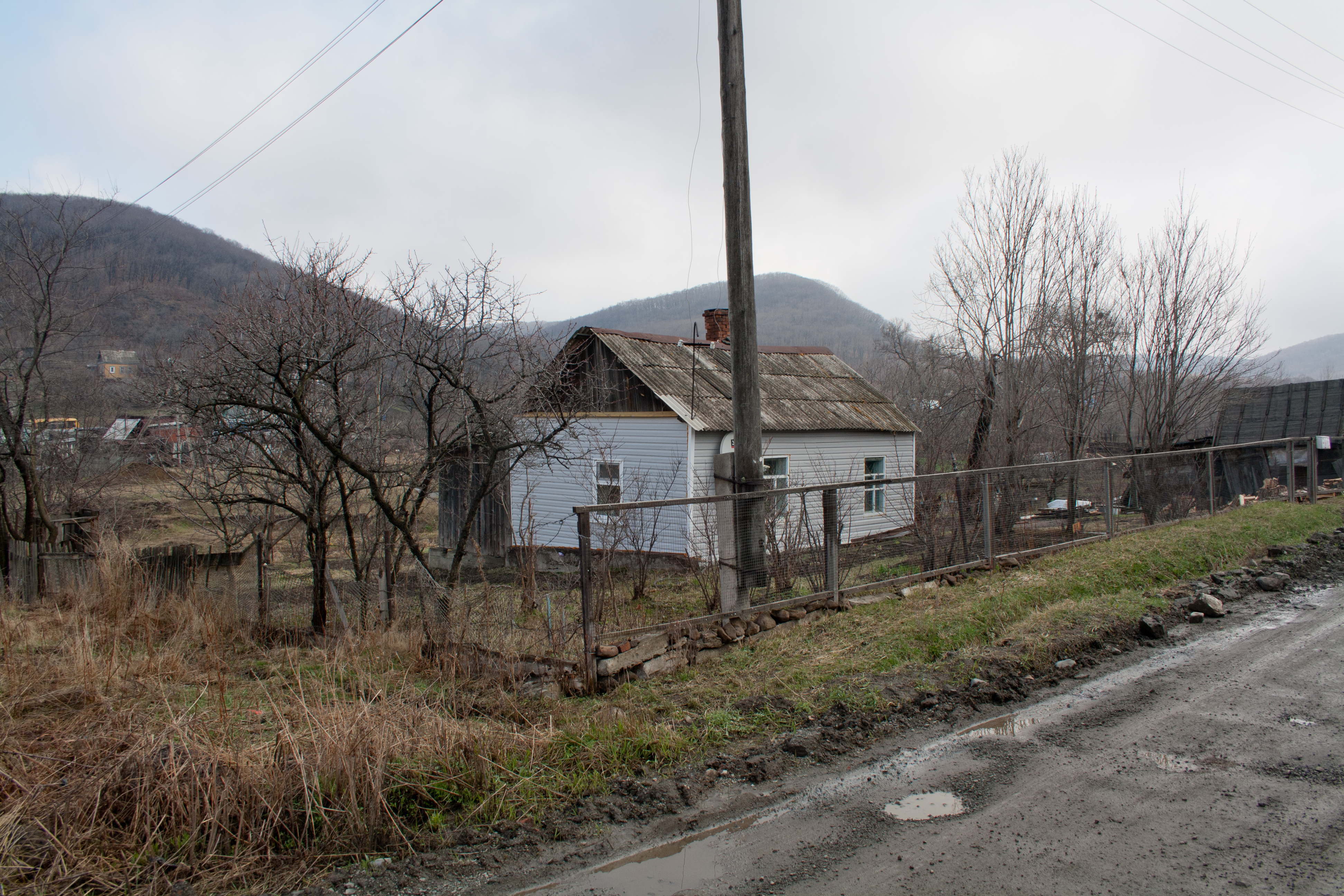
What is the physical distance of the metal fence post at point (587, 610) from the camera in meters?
6.18

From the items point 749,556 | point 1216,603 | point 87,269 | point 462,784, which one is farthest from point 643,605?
point 87,269

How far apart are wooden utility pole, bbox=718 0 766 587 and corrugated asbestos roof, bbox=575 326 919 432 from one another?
684 cm

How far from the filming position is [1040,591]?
8.27 meters

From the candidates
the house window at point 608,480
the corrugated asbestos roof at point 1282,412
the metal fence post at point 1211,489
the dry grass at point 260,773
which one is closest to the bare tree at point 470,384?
the dry grass at point 260,773

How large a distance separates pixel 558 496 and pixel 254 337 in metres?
11.2

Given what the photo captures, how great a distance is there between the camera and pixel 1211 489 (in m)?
13.5

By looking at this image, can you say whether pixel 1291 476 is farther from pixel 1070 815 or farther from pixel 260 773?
pixel 260 773

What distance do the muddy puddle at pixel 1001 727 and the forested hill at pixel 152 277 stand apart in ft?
32.8

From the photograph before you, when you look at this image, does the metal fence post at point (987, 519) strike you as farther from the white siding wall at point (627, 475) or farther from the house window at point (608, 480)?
the house window at point (608, 480)

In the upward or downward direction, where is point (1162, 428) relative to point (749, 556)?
upward

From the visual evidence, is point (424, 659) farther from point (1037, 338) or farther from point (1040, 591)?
point (1037, 338)

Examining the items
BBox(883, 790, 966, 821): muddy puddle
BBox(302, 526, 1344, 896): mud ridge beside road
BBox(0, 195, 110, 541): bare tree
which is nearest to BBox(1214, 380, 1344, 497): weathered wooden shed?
BBox(302, 526, 1344, 896): mud ridge beside road

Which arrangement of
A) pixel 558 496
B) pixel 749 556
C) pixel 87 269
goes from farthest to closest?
pixel 558 496 < pixel 87 269 < pixel 749 556

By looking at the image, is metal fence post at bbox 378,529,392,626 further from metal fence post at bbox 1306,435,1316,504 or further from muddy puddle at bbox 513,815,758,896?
metal fence post at bbox 1306,435,1316,504
